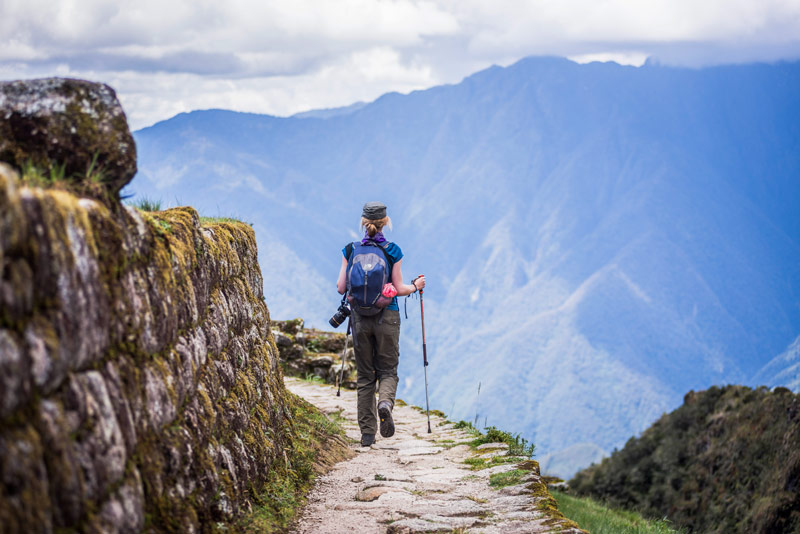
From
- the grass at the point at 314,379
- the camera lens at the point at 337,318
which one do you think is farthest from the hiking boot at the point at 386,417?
the grass at the point at 314,379

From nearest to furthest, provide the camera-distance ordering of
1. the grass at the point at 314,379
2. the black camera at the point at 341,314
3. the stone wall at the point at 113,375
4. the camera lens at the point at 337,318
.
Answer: the stone wall at the point at 113,375 → the black camera at the point at 341,314 → the camera lens at the point at 337,318 → the grass at the point at 314,379

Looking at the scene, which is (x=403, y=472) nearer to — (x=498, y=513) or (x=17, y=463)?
(x=498, y=513)

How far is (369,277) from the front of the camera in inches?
366

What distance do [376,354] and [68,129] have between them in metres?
6.33

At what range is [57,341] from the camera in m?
3.41

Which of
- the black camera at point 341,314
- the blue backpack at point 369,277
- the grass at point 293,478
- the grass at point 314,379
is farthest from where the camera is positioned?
the grass at point 314,379

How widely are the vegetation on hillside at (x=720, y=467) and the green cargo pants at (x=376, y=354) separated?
41.1 ft

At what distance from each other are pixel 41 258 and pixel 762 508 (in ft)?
70.8

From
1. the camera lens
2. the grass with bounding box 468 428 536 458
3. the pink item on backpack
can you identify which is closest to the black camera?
the camera lens

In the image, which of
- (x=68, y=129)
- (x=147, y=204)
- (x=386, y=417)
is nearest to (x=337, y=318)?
(x=386, y=417)

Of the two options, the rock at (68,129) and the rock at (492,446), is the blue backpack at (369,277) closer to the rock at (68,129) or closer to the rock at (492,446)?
the rock at (492,446)

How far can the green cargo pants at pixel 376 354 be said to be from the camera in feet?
32.1

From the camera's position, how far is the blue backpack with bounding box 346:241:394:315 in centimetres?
932

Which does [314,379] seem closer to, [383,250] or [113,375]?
[383,250]
